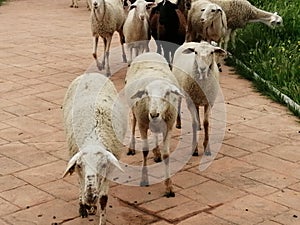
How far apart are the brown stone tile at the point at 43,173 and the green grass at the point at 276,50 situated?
315cm

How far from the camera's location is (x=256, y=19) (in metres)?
10.3

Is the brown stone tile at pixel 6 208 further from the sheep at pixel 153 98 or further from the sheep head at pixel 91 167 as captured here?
the sheep at pixel 153 98

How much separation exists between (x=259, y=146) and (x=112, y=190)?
6.05 feet

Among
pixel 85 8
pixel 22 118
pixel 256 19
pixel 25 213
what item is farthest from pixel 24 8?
pixel 25 213

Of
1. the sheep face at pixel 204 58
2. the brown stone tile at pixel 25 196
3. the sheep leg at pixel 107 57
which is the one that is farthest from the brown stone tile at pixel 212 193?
the sheep leg at pixel 107 57

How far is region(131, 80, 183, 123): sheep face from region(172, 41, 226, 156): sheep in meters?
0.78

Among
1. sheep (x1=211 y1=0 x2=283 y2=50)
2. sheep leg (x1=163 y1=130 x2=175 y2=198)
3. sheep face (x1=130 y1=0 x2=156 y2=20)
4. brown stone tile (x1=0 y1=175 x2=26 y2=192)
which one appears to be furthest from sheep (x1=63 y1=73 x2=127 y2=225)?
sheep (x1=211 y1=0 x2=283 y2=50)

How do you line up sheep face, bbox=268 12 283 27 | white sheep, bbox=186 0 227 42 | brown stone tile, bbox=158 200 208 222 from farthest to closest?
sheep face, bbox=268 12 283 27
white sheep, bbox=186 0 227 42
brown stone tile, bbox=158 200 208 222

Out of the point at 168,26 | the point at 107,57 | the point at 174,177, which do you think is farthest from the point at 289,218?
the point at 107,57

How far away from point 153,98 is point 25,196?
4.81 ft

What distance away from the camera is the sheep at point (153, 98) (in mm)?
5098

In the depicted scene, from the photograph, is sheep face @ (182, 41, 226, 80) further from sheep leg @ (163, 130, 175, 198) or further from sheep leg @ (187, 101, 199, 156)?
sheep leg @ (163, 130, 175, 198)

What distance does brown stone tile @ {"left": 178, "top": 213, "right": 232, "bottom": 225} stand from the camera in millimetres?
4941

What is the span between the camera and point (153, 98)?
5.05 m
